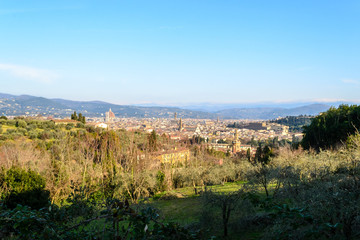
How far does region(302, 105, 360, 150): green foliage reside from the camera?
25.5m

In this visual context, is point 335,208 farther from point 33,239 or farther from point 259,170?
point 259,170

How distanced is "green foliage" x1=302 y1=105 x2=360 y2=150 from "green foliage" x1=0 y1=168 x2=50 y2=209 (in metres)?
22.9

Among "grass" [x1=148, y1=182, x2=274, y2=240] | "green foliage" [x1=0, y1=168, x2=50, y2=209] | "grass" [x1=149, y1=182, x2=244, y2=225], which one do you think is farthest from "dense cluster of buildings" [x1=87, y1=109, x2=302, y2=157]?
"green foliage" [x1=0, y1=168, x2=50, y2=209]

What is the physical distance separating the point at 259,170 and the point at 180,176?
757cm

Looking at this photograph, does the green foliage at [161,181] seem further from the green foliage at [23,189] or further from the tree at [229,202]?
the tree at [229,202]

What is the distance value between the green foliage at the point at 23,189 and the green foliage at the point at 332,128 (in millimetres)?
22881

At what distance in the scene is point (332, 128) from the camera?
27.0 metres

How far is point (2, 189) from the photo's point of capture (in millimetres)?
12500

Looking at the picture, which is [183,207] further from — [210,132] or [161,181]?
[210,132]

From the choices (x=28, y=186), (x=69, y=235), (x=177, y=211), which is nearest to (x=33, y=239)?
(x=69, y=235)

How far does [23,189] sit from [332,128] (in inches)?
1076

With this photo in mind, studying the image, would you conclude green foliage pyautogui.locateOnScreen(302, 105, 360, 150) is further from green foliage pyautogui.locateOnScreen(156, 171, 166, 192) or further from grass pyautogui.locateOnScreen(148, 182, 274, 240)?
green foliage pyautogui.locateOnScreen(156, 171, 166, 192)

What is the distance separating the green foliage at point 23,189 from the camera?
12.3m

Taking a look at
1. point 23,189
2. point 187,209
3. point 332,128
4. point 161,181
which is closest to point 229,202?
point 187,209
